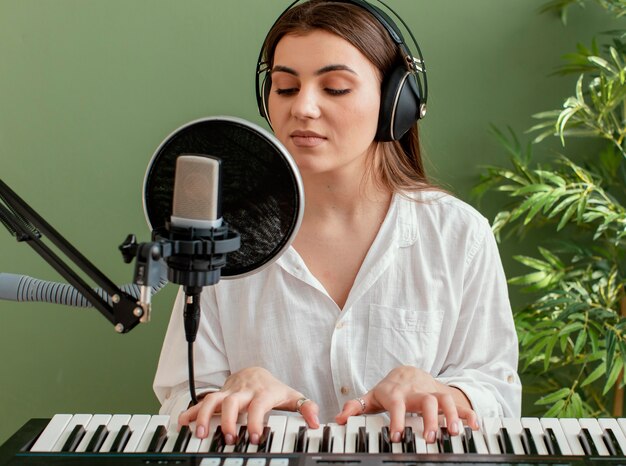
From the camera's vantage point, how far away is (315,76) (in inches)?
63.2

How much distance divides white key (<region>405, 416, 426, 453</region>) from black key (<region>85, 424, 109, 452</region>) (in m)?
0.40

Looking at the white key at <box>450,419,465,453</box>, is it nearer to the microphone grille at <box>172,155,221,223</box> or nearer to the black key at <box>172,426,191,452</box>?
the black key at <box>172,426,191,452</box>

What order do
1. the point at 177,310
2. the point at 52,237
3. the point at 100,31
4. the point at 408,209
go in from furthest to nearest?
the point at 100,31, the point at 408,209, the point at 177,310, the point at 52,237

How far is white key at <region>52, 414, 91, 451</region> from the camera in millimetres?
1217

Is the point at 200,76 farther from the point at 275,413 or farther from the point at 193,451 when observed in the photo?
the point at 193,451

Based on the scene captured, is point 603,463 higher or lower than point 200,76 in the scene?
lower

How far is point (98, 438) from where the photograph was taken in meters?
1.23

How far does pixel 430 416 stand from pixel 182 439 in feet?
1.07

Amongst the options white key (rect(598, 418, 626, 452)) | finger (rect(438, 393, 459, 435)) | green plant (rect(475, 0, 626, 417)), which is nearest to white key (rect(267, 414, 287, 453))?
finger (rect(438, 393, 459, 435))

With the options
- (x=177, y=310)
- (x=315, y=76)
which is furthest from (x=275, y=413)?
(x=315, y=76)

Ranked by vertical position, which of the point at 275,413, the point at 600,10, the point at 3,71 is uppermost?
the point at 600,10

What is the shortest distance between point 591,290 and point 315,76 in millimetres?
1306

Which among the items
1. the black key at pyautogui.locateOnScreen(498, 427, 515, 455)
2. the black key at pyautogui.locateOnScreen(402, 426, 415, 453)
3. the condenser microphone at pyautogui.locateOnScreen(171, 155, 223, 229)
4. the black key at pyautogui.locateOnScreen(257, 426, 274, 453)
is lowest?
the black key at pyautogui.locateOnScreen(257, 426, 274, 453)

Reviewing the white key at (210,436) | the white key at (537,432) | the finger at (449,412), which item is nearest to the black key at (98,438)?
the white key at (210,436)
